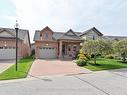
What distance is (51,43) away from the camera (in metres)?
30.6

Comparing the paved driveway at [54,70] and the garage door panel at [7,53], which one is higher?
the garage door panel at [7,53]

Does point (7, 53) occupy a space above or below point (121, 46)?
below

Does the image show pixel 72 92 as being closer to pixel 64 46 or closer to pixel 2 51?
pixel 2 51

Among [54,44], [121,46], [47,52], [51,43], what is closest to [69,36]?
[54,44]

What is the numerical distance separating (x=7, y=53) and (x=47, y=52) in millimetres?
7183

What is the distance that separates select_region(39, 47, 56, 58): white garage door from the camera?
30.2m

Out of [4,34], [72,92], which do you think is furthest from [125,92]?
[4,34]

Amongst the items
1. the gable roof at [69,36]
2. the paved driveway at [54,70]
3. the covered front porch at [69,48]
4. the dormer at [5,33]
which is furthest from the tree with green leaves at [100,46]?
the dormer at [5,33]

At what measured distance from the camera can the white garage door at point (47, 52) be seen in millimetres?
30203

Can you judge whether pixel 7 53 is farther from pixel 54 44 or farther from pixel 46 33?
pixel 54 44

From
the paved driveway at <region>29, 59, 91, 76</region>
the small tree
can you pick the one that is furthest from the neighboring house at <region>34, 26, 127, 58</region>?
the paved driveway at <region>29, 59, 91, 76</region>

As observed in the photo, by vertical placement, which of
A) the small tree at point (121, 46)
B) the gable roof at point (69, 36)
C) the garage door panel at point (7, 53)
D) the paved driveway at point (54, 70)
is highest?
the gable roof at point (69, 36)

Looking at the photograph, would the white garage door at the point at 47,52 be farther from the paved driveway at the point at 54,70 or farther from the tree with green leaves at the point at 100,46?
the tree with green leaves at the point at 100,46

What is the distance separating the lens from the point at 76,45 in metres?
32.1
